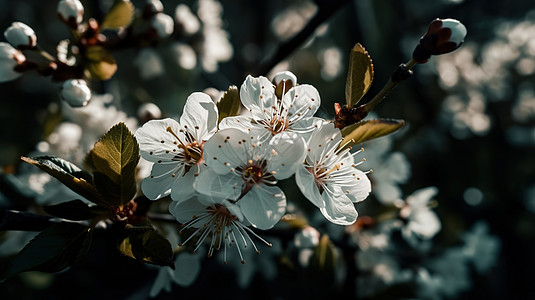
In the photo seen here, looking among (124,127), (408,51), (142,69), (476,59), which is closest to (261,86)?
(124,127)

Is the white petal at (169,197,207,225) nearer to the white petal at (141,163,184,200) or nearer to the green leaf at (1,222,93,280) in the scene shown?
the white petal at (141,163,184,200)

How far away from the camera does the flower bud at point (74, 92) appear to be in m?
1.35

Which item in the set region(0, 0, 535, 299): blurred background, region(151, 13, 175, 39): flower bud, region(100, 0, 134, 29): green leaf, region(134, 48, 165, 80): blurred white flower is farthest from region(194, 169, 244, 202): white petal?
region(134, 48, 165, 80): blurred white flower

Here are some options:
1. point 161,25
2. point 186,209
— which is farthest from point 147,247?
point 161,25

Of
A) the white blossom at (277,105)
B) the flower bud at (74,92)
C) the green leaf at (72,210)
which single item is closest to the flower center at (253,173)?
the white blossom at (277,105)

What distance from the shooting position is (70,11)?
139 centimetres

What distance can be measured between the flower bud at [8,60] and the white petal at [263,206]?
98 cm

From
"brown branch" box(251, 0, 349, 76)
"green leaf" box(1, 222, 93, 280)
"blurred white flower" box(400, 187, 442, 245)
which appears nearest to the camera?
"green leaf" box(1, 222, 93, 280)

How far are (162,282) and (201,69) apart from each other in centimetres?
147

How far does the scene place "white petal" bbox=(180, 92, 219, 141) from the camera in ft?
3.54

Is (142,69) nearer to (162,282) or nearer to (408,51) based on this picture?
(162,282)

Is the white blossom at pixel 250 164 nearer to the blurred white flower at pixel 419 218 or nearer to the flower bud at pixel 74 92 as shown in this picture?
the flower bud at pixel 74 92

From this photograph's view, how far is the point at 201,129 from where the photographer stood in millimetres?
1117

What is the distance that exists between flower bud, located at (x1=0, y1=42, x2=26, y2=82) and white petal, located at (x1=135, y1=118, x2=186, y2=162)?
24.6 inches
